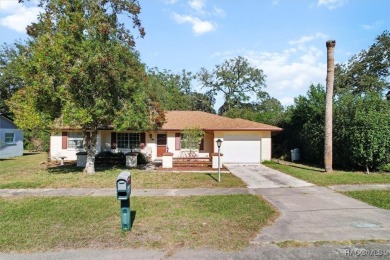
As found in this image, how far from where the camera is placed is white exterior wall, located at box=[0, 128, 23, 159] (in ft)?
85.1

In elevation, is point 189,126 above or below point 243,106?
below

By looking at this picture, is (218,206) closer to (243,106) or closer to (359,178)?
(359,178)

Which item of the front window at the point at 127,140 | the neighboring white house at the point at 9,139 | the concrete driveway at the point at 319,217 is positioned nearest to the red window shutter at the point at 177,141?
the front window at the point at 127,140

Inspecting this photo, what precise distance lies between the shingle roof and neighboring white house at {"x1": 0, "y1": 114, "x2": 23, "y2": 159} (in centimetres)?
1494

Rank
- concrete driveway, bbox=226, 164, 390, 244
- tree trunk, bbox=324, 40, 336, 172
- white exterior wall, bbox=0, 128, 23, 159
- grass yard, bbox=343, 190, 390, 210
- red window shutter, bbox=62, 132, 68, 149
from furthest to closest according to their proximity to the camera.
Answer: white exterior wall, bbox=0, 128, 23, 159 < red window shutter, bbox=62, 132, 68, 149 < tree trunk, bbox=324, 40, 336, 172 < grass yard, bbox=343, 190, 390, 210 < concrete driveway, bbox=226, 164, 390, 244

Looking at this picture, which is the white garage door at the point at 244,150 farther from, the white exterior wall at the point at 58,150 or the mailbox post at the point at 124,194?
the mailbox post at the point at 124,194

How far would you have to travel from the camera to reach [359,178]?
13328 millimetres

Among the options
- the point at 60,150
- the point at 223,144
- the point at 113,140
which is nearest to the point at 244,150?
the point at 223,144

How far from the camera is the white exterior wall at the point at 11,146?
25953mm

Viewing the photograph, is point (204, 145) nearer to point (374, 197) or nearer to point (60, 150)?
point (60, 150)

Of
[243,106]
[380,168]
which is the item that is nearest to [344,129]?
[380,168]

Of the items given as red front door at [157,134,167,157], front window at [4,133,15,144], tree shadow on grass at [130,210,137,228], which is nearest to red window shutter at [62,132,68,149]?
red front door at [157,134,167,157]

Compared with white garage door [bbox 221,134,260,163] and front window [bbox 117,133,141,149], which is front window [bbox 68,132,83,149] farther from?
white garage door [bbox 221,134,260,163]

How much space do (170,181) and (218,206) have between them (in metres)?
4.61
